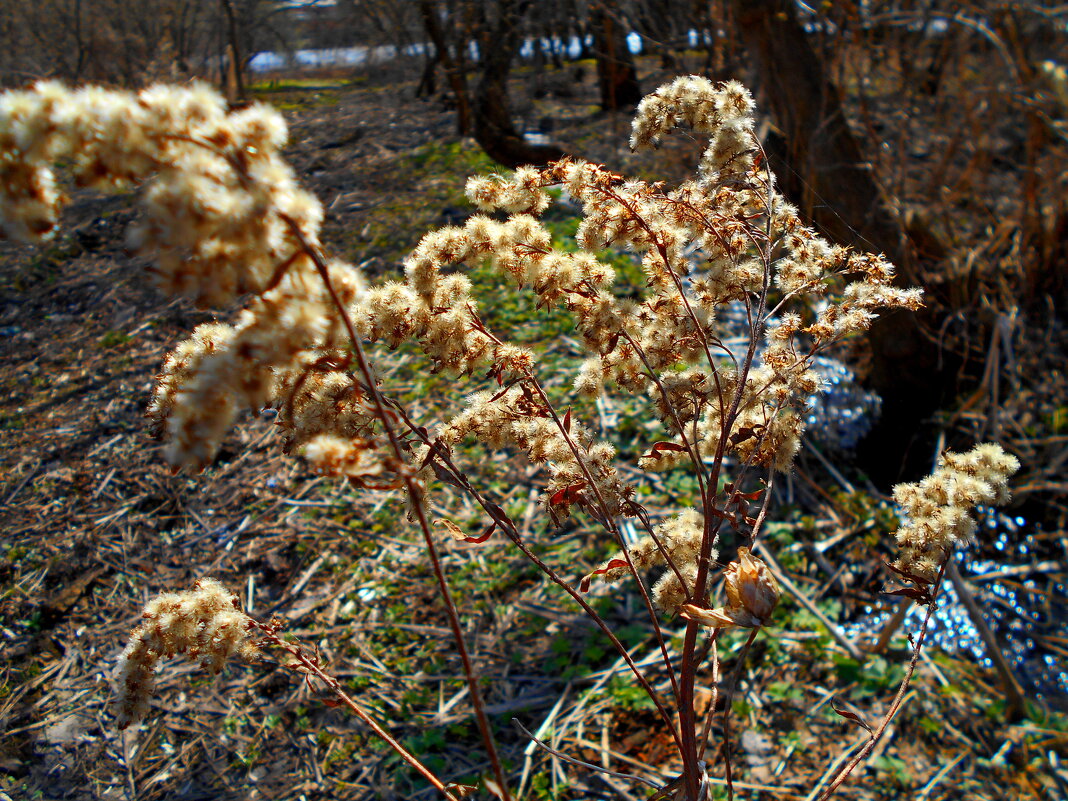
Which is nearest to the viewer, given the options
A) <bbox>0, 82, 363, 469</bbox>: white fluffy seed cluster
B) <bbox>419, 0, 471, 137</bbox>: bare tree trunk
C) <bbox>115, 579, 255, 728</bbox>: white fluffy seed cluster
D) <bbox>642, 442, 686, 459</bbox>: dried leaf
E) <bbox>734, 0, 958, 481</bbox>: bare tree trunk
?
<bbox>0, 82, 363, 469</bbox>: white fluffy seed cluster

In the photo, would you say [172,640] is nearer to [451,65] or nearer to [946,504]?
[946,504]

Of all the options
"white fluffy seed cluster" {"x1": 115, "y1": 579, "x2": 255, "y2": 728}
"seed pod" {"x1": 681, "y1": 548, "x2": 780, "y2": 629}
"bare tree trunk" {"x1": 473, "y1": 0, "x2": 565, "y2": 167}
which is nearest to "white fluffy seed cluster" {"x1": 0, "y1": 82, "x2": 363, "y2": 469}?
"white fluffy seed cluster" {"x1": 115, "y1": 579, "x2": 255, "y2": 728}

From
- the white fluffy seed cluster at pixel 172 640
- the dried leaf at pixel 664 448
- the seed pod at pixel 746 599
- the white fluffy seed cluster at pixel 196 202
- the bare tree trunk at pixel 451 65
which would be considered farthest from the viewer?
the bare tree trunk at pixel 451 65

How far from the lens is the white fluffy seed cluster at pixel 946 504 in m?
1.12

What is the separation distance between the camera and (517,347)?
1220 millimetres

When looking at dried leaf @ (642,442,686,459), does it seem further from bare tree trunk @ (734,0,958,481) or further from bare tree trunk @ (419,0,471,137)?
bare tree trunk @ (419,0,471,137)

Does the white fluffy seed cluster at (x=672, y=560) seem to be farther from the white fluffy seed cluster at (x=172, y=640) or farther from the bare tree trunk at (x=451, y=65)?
the bare tree trunk at (x=451, y=65)

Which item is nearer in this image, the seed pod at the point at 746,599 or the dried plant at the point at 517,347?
the dried plant at the point at 517,347

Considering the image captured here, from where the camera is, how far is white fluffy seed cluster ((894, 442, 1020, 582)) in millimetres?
1120

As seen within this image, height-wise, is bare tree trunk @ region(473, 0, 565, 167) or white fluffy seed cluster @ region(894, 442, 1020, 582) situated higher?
bare tree trunk @ region(473, 0, 565, 167)

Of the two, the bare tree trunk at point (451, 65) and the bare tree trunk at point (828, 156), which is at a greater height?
the bare tree trunk at point (451, 65)

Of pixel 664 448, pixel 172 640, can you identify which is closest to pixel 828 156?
pixel 664 448

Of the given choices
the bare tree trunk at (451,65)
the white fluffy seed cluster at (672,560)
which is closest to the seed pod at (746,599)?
the white fluffy seed cluster at (672,560)

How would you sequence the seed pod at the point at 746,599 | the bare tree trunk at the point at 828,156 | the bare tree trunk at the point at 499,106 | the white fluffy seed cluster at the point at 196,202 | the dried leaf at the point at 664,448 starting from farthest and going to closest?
the bare tree trunk at the point at 499,106, the bare tree trunk at the point at 828,156, the dried leaf at the point at 664,448, the seed pod at the point at 746,599, the white fluffy seed cluster at the point at 196,202
